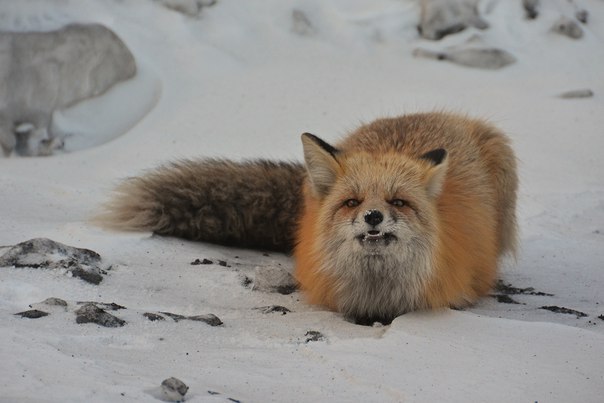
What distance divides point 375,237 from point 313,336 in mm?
686

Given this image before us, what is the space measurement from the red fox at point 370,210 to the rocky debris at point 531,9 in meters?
5.05

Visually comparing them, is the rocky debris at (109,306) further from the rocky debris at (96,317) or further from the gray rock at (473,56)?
the gray rock at (473,56)

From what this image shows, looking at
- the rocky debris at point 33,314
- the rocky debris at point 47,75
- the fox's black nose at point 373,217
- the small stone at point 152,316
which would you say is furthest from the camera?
the rocky debris at point 47,75

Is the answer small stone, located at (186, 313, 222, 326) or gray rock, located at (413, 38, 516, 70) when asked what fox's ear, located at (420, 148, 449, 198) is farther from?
gray rock, located at (413, 38, 516, 70)

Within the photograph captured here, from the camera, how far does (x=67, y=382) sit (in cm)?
323

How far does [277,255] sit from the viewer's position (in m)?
6.63

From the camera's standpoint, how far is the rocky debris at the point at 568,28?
11.1 metres

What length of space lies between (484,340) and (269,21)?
7.05 meters

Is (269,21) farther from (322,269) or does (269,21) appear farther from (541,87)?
(322,269)

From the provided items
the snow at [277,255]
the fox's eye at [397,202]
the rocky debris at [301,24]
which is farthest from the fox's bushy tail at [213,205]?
the rocky debris at [301,24]

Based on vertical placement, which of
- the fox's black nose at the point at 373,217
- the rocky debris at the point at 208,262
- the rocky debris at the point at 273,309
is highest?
the fox's black nose at the point at 373,217

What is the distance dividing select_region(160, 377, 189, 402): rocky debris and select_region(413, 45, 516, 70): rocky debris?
7.91 meters

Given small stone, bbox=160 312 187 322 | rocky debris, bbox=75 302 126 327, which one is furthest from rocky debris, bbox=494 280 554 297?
rocky debris, bbox=75 302 126 327

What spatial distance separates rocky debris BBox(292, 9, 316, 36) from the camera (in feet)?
35.2
